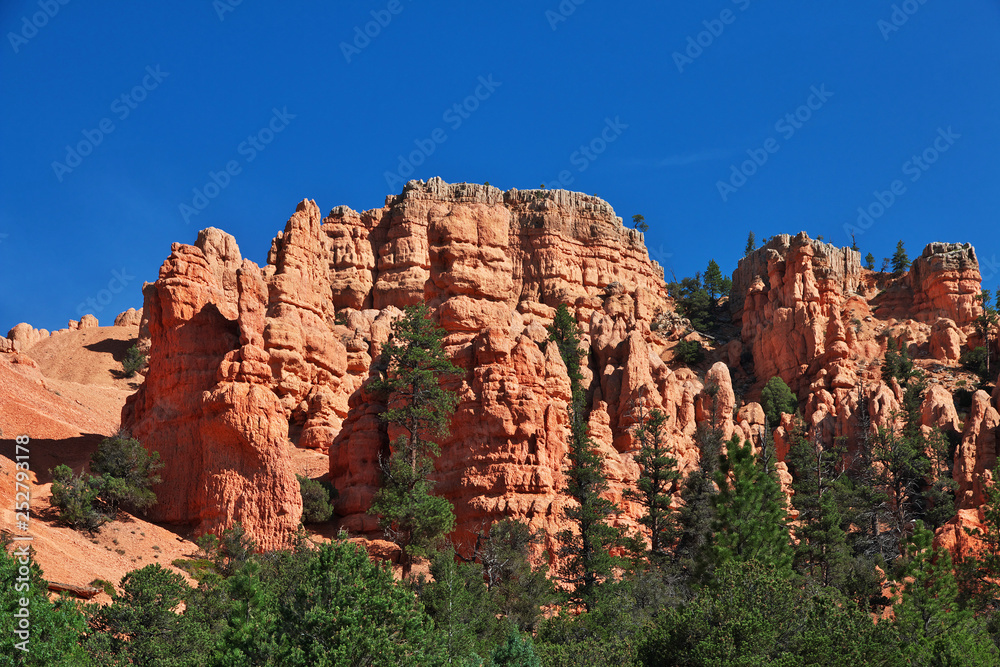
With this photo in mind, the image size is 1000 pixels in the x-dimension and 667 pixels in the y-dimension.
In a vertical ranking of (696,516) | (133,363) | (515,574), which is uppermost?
(133,363)

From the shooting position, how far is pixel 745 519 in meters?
41.8

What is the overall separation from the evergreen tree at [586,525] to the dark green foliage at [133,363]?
154 feet

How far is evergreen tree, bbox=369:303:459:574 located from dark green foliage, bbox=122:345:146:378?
39.0 metres

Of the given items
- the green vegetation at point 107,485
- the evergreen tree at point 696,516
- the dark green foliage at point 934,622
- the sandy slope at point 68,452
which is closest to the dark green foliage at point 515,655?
the dark green foliage at point 934,622

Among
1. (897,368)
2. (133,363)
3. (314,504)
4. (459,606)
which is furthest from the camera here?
(133,363)

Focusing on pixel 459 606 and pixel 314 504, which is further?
pixel 314 504

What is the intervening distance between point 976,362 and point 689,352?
2265 centimetres

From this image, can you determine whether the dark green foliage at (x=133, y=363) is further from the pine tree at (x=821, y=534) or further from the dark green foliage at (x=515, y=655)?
the dark green foliage at (x=515, y=655)

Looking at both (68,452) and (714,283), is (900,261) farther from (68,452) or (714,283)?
(68,452)

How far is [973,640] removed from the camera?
30.1 metres

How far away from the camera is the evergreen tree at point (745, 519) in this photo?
4038 centimetres

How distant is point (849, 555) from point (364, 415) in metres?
25.9

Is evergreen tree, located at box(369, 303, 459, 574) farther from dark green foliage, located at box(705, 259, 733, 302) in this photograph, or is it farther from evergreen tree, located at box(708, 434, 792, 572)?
dark green foliage, located at box(705, 259, 733, 302)

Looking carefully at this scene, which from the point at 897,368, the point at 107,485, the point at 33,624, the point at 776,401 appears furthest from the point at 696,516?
the point at 897,368
